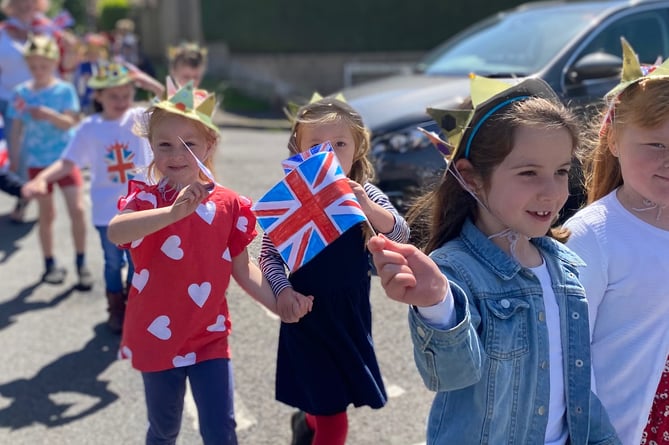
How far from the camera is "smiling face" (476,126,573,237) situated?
72.8 inches

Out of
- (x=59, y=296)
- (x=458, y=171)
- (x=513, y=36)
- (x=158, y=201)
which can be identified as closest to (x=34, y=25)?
(x=59, y=296)

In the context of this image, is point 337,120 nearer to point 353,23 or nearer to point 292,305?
point 292,305

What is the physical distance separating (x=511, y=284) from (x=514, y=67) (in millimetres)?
4087

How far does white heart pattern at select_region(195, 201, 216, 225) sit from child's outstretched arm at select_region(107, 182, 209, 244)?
0.52 feet

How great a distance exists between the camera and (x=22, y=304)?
5.09m

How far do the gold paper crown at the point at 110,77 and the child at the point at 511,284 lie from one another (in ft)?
9.36

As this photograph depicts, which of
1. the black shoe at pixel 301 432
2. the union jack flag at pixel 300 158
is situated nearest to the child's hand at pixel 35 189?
the black shoe at pixel 301 432

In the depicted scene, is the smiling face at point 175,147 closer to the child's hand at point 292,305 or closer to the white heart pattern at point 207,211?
the white heart pattern at point 207,211

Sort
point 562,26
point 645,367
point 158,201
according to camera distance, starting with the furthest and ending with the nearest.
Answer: point 562,26 < point 158,201 < point 645,367

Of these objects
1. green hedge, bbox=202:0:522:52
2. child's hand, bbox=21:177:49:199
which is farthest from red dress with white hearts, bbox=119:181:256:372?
green hedge, bbox=202:0:522:52

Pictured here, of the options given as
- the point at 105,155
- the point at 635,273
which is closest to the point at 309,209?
the point at 635,273

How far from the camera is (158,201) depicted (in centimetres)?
252

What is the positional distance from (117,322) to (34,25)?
15.0 feet

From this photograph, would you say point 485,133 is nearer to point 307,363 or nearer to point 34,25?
point 307,363
